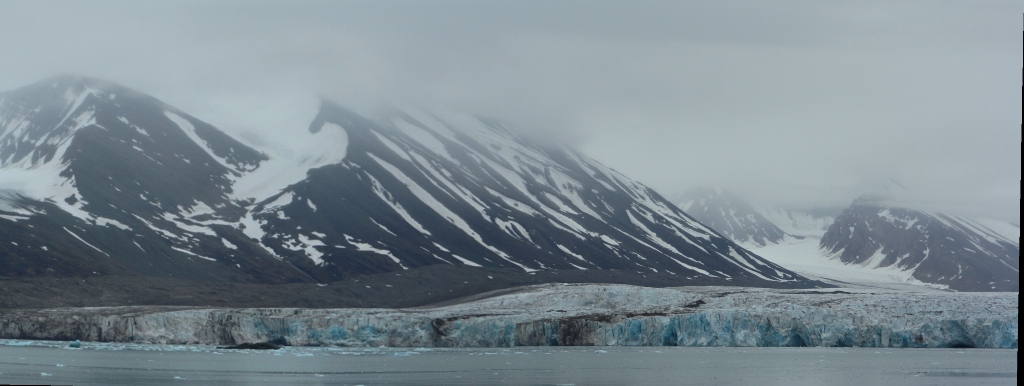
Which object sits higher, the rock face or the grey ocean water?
the rock face

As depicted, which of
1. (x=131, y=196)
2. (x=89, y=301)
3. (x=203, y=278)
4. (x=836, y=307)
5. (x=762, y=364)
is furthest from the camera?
(x=131, y=196)

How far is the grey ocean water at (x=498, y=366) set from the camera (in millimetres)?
67000

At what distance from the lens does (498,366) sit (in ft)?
260

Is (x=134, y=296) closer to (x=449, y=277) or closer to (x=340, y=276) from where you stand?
(x=340, y=276)

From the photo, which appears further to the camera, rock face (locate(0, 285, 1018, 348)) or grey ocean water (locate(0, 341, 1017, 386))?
rock face (locate(0, 285, 1018, 348))

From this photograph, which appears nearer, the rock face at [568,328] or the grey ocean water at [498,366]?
the grey ocean water at [498,366]

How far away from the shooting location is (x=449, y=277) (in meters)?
183

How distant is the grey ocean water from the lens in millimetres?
67000

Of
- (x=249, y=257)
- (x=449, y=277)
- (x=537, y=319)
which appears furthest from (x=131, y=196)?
(x=537, y=319)

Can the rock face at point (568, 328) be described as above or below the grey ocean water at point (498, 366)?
above

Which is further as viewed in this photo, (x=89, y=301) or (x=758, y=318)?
(x=89, y=301)

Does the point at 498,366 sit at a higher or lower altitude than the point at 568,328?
lower

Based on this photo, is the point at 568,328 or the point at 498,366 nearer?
the point at 498,366

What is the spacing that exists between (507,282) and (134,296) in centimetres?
5833
